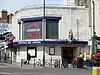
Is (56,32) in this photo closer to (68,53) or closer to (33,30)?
(33,30)

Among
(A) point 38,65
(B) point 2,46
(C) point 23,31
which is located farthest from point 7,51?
(A) point 38,65

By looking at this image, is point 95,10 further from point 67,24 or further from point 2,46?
point 2,46

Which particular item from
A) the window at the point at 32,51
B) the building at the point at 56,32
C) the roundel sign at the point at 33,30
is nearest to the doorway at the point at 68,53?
the building at the point at 56,32

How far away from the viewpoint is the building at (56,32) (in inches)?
2173

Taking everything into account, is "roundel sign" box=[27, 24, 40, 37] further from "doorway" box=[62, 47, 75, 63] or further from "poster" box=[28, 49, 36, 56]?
"doorway" box=[62, 47, 75, 63]

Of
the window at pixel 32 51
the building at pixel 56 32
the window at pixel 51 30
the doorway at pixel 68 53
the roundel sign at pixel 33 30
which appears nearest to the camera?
the building at pixel 56 32

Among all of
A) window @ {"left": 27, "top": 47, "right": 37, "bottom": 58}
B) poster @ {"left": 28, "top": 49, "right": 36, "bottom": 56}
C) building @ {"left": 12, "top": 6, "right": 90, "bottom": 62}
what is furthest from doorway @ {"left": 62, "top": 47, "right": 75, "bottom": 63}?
poster @ {"left": 28, "top": 49, "right": 36, "bottom": 56}

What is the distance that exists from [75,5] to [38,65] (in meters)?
18.4

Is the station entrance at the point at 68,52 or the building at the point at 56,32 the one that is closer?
the building at the point at 56,32

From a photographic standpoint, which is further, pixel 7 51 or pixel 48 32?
pixel 7 51

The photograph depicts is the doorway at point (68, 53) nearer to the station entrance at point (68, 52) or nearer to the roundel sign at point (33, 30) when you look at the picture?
the station entrance at point (68, 52)

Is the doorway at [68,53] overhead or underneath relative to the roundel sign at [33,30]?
underneath

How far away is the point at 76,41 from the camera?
5534cm

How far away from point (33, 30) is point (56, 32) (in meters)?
3.62
